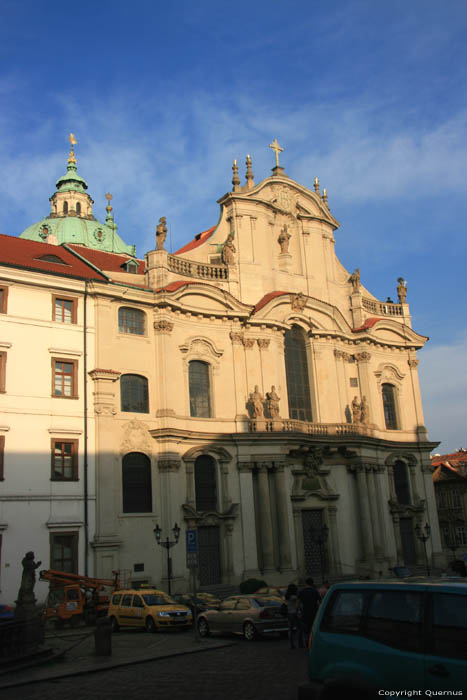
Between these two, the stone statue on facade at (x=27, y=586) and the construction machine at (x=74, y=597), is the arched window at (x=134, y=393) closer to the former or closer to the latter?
the construction machine at (x=74, y=597)

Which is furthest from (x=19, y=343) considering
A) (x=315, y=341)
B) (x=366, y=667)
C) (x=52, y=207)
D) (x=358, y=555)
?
(x=52, y=207)

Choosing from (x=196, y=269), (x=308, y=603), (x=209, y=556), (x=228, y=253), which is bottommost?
(x=308, y=603)

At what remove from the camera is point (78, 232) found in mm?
64438

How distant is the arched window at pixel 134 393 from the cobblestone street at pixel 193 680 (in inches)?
692

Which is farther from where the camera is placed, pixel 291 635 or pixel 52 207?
pixel 52 207

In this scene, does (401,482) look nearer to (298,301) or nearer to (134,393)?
(298,301)

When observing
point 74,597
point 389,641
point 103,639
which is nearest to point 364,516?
point 74,597

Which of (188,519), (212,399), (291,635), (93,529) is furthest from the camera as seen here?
(212,399)

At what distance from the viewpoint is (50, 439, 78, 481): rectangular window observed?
30.5m

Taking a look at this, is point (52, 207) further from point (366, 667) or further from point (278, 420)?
point (366, 667)

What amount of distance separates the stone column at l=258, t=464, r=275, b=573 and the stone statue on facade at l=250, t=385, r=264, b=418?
9.35 ft

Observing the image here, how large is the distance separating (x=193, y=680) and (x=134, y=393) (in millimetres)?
21360

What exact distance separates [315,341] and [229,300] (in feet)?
23.1

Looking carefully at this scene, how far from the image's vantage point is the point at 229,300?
126ft
